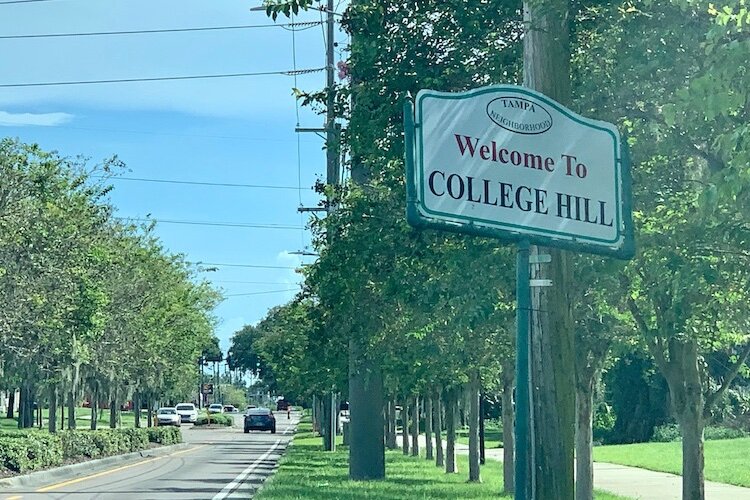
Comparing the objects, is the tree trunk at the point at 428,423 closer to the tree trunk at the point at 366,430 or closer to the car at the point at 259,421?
the tree trunk at the point at 366,430

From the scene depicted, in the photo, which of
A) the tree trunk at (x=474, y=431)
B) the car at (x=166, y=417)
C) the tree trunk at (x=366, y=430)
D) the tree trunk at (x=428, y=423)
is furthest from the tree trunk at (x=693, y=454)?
the car at (x=166, y=417)

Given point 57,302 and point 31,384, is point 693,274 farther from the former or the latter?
point 31,384

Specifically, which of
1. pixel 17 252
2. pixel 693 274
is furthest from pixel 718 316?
pixel 17 252

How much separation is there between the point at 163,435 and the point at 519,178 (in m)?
Result: 44.3

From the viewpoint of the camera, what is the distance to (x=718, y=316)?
12797 millimetres

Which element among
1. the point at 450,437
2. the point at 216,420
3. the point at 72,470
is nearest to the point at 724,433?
the point at 450,437

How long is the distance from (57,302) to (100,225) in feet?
18.9

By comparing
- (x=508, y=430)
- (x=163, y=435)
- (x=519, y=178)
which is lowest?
(x=163, y=435)

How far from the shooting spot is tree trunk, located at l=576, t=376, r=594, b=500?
16.1 m

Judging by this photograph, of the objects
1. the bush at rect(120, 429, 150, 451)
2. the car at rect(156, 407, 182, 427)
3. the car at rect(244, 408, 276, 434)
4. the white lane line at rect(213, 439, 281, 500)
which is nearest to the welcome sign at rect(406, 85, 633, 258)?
the white lane line at rect(213, 439, 281, 500)

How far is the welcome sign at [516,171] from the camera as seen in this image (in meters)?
6.46

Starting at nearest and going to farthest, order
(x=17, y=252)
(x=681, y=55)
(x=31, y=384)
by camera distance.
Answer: (x=681, y=55)
(x=17, y=252)
(x=31, y=384)

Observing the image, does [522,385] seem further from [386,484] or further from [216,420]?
[216,420]

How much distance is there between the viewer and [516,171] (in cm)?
Result: 673
